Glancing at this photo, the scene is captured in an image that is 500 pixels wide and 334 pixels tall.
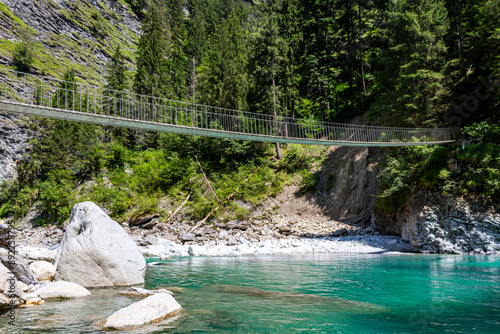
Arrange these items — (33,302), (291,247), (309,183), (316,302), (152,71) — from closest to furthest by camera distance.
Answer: (33,302)
(316,302)
(291,247)
(309,183)
(152,71)

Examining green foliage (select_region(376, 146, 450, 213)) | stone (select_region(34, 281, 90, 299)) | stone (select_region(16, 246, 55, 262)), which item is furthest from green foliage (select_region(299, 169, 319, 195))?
stone (select_region(34, 281, 90, 299))

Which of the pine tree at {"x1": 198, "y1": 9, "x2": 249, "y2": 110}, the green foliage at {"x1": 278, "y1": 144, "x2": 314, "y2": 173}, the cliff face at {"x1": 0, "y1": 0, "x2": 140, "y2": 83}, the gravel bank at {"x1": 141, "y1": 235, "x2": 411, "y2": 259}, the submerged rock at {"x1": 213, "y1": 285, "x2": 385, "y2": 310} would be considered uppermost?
the cliff face at {"x1": 0, "y1": 0, "x2": 140, "y2": 83}

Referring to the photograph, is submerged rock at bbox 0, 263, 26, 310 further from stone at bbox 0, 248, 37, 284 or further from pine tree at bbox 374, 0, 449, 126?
pine tree at bbox 374, 0, 449, 126

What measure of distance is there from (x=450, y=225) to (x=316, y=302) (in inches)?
361

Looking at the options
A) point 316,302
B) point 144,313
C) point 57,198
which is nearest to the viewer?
point 144,313

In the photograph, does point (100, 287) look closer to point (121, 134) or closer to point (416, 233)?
point (416, 233)

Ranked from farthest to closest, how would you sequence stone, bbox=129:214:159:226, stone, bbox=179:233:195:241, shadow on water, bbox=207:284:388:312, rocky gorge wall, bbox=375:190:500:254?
stone, bbox=129:214:159:226, stone, bbox=179:233:195:241, rocky gorge wall, bbox=375:190:500:254, shadow on water, bbox=207:284:388:312

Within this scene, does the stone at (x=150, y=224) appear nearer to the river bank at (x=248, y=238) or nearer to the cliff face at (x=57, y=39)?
the river bank at (x=248, y=238)

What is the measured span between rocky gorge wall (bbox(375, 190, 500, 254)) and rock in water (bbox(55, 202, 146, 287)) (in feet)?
34.5

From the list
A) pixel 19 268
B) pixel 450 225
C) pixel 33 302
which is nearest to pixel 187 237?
pixel 19 268

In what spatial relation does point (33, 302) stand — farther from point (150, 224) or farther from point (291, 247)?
point (150, 224)

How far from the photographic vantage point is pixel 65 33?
3691 cm

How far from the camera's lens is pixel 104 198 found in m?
20.4

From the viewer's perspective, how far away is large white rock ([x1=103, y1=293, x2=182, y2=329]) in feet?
12.4
